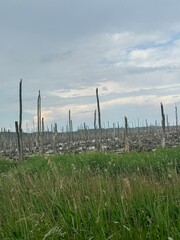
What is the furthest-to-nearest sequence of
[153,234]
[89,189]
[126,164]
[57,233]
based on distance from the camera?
[126,164], [89,189], [57,233], [153,234]

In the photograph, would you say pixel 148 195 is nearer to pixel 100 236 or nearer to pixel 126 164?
pixel 100 236

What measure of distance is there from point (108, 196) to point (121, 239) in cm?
104

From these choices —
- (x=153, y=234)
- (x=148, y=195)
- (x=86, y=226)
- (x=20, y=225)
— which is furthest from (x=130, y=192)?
(x=20, y=225)

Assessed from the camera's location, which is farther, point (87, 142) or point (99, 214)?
point (87, 142)

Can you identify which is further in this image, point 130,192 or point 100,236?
point 130,192

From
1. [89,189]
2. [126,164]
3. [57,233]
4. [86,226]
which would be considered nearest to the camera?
[57,233]

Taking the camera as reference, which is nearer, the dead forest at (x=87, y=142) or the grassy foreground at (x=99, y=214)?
the grassy foreground at (x=99, y=214)

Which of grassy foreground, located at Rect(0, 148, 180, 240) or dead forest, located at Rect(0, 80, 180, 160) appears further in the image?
dead forest, located at Rect(0, 80, 180, 160)

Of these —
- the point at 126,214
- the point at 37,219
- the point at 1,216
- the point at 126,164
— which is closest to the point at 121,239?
the point at 126,214

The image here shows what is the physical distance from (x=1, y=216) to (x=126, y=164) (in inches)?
257

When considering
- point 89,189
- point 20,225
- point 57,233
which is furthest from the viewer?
point 89,189

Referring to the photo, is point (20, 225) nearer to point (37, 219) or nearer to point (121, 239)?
point (37, 219)

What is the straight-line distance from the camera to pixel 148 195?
446 cm

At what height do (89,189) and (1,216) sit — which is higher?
(89,189)
